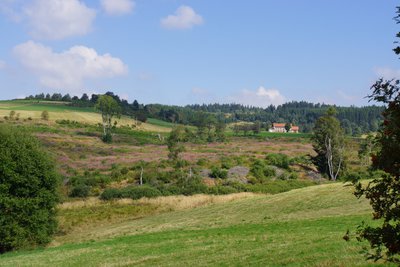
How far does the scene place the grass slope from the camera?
1741 centimetres

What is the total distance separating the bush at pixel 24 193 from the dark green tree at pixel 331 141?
1685 inches

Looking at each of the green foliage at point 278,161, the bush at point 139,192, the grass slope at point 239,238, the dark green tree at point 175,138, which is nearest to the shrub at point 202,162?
the dark green tree at point 175,138

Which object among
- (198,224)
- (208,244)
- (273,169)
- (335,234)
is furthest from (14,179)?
(273,169)

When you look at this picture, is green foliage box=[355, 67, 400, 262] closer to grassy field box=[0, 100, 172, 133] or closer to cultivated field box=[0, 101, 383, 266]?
cultivated field box=[0, 101, 383, 266]

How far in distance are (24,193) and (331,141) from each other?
45.8 meters

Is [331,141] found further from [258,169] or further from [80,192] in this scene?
[80,192]

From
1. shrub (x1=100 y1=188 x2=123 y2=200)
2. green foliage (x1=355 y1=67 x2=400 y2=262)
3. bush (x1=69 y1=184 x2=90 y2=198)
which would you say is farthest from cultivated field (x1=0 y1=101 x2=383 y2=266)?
green foliage (x1=355 y1=67 x2=400 y2=262)

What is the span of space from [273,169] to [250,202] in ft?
100.0

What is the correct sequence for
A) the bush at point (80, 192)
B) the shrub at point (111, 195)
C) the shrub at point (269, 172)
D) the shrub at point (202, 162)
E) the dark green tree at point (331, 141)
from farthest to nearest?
the shrub at point (202, 162)
the shrub at point (269, 172)
the dark green tree at point (331, 141)
the bush at point (80, 192)
the shrub at point (111, 195)

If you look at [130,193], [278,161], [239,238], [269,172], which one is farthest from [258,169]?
[239,238]

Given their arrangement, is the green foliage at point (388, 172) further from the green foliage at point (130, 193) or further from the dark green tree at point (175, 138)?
the dark green tree at point (175, 138)

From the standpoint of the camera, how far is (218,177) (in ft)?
219

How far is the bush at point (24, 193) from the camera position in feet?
114

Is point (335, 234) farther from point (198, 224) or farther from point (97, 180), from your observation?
point (97, 180)
